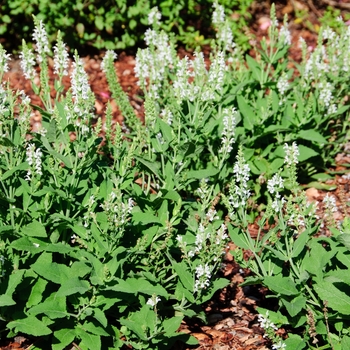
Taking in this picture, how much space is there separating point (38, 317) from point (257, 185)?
2.17 meters

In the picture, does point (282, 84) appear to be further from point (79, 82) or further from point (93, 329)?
point (93, 329)

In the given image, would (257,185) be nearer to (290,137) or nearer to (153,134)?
(290,137)

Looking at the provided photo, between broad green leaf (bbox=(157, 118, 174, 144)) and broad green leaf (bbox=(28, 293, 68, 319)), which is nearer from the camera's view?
broad green leaf (bbox=(28, 293, 68, 319))

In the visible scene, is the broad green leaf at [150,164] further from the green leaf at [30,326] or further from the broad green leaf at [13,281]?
the green leaf at [30,326]

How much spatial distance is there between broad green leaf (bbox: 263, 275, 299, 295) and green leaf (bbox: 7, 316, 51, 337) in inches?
47.6

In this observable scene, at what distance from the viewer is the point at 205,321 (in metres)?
3.79

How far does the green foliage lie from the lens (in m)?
7.24

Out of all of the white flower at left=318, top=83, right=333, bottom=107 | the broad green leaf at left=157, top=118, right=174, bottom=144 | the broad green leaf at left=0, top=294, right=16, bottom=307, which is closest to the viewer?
the broad green leaf at left=0, top=294, right=16, bottom=307

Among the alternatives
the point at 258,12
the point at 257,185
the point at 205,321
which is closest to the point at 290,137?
the point at 257,185

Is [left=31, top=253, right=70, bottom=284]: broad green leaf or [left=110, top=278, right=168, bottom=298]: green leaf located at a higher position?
[left=31, top=253, right=70, bottom=284]: broad green leaf

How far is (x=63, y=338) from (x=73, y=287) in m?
0.36

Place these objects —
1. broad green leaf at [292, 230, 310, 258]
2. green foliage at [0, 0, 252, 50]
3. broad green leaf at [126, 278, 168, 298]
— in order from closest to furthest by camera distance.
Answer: broad green leaf at [126, 278, 168, 298] < broad green leaf at [292, 230, 310, 258] < green foliage at [0, 0, 252, 50]

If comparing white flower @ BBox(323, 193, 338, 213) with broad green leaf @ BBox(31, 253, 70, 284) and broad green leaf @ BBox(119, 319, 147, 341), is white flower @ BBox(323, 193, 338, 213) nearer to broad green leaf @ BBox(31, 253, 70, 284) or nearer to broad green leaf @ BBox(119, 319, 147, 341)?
broad green leaf @ BBox(119, 319, 147, 341)

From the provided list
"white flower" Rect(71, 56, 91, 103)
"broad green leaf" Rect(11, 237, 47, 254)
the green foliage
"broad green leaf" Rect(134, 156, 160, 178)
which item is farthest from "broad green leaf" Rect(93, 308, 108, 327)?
the green foliage
